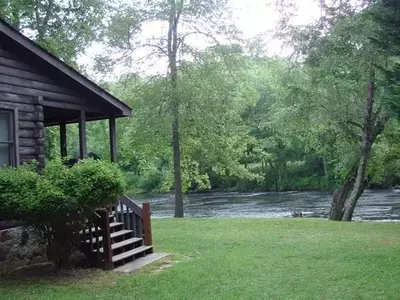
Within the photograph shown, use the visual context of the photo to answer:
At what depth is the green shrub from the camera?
7066mm

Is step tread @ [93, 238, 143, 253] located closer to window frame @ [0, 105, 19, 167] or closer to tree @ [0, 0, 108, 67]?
window frame @ [0, 105, 19, 167]

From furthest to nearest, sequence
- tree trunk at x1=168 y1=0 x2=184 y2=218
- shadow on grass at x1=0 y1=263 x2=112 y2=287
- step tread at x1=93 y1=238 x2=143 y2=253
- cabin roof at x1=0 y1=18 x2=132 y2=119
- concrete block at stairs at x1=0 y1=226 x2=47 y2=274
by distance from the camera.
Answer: tree trunk at x1=168 y1=0 x2=184 y2=218 → step tread at x1=93 y1=238 x2=143 y2=253 → cabin roof at x1=0 y1=18 x2=132 y2=119 → concrete block at stairs at x1=0 y1=226 x2=47 y2=274 → shadow on grass at x1=0 y1=263 x2=112 y2=287

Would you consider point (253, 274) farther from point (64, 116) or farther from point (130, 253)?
point (64, 116)

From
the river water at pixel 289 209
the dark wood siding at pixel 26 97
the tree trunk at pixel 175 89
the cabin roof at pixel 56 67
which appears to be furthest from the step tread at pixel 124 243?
the river water at pixel 289 209

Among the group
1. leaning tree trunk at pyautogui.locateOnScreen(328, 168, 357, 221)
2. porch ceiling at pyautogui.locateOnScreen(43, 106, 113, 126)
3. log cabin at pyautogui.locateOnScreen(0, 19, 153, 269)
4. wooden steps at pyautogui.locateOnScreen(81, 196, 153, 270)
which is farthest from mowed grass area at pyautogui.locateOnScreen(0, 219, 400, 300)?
leaning tree trunk at pyautogui.locateOnScreen(328, 168, 357, 221)

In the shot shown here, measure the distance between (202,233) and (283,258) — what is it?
452 cm

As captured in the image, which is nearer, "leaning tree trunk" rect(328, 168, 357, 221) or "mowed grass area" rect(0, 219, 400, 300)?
"mowed grass area" rect(0, 219, 400, 300)

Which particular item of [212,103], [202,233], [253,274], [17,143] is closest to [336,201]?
[212,103]

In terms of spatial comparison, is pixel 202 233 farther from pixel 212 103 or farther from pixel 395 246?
pixel 212 103

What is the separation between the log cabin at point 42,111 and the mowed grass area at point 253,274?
723 millimetres

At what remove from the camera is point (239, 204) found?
105 ft

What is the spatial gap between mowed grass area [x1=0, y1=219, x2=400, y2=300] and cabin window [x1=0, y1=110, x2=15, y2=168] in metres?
2.16

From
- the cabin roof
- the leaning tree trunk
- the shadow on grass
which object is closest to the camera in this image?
the shadow on grass

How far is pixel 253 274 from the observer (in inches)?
303
